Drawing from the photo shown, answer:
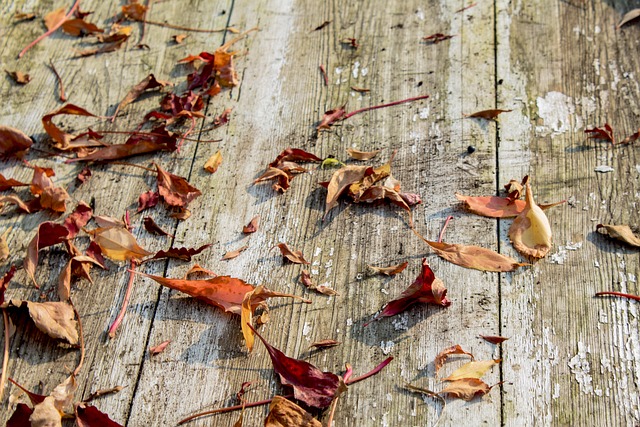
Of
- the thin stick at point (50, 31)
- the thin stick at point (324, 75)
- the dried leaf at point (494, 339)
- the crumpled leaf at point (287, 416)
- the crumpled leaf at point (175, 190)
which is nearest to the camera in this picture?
the crumpled leaf at point (287, 416)

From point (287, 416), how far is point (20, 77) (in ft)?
5.07

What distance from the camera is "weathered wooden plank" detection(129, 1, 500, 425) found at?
1518 millimetres

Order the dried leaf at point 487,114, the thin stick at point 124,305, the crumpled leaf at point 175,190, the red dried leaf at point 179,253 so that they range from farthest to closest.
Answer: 1. the dried leaf at point 487,114
2. the crumpled leaf at point 175,190
3. the red dried leaf at point 179,253
4. the thin stick at point 124,305

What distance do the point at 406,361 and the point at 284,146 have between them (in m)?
0.77

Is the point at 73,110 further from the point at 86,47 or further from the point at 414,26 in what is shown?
the point at 414,26

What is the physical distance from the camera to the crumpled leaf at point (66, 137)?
2055mm

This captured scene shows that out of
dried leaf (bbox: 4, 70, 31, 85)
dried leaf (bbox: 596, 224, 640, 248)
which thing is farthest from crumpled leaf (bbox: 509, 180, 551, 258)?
dried leaf (bbox: 4, 70, 31, 85)

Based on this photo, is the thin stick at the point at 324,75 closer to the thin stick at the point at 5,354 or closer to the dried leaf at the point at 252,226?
the dried leaf at the point at 252,226

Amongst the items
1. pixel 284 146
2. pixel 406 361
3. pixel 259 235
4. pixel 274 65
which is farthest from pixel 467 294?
pixel 274 65

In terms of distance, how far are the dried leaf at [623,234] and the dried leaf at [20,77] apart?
1.84 meters

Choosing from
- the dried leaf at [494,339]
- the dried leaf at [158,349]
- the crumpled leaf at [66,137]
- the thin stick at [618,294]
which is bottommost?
the thin stick at [618,294]

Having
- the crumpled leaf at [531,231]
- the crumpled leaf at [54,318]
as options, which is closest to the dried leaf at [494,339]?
the crumpled leaf at [531,231]

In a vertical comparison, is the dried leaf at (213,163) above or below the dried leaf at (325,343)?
above

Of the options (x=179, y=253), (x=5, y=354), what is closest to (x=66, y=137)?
(x=179, y=253)
